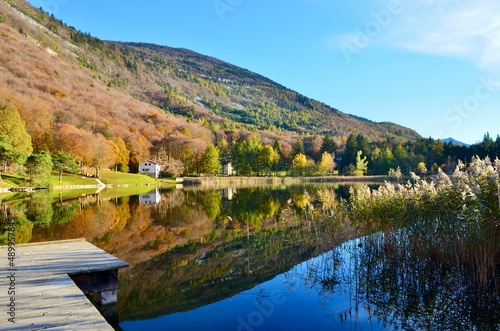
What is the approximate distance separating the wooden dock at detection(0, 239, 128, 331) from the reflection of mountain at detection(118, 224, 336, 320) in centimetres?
90

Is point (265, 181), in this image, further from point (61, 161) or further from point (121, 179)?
point (61, 161)

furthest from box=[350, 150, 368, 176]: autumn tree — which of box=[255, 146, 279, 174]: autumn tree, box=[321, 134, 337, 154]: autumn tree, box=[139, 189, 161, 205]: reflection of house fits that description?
box=[139, 189, 161, 205]: reflection of house

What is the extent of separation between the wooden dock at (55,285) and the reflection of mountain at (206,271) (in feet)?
2.96

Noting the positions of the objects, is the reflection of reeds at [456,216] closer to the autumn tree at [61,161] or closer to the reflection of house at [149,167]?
the autumn tree at [61,161]

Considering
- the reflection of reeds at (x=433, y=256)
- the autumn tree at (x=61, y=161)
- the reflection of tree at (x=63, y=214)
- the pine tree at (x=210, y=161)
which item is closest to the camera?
the reflection of reeds at (x=433, y=256)

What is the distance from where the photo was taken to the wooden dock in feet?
16.2

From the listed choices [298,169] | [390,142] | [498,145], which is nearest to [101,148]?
[298,169]

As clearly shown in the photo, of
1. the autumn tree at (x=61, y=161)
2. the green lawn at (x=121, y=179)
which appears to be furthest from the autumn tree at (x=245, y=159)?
the autumn tree at (x=61, y=161)

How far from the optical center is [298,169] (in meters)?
87.5

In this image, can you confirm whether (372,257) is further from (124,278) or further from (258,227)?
(258,227)

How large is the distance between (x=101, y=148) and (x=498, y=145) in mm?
71949

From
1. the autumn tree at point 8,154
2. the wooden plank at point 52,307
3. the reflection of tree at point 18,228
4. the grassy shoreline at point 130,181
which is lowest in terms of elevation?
the reflection of tree at point 18,228

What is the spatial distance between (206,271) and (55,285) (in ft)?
15.1

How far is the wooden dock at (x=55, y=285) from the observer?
16.2 ft
